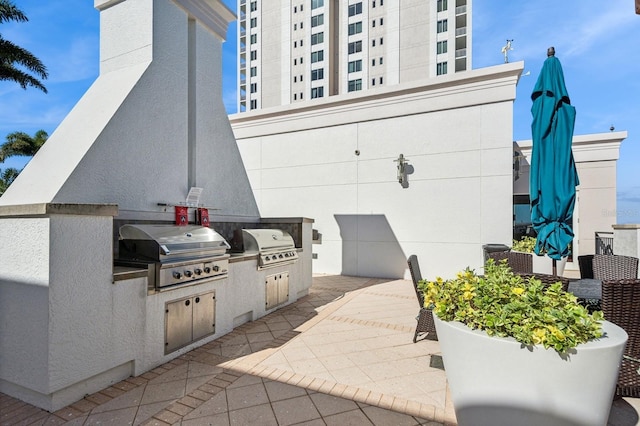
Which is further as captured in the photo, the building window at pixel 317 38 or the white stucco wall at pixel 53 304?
the building window at pixel 317 38

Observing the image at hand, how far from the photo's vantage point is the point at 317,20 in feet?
104

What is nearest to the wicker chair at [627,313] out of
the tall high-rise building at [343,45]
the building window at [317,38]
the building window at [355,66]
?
the tall high-rise building at [343,45]

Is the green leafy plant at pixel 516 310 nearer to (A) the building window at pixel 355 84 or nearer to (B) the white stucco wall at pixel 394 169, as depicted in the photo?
(B) the white stucco wall at pixel 394 169

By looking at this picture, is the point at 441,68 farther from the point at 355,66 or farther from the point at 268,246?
the point at 268,246

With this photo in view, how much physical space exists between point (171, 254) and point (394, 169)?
5933 mm

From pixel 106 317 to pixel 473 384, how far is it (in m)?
2.82

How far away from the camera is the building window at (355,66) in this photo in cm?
3088

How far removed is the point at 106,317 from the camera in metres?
2.66

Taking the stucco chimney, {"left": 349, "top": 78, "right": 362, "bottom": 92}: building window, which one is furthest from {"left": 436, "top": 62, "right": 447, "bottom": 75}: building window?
the stucco chimney

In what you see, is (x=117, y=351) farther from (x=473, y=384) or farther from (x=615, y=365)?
(x=615, y=365)

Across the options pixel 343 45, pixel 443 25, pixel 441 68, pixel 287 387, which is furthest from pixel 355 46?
pixel 287 387

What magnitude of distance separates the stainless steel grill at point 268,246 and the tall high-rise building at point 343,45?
2346 cm

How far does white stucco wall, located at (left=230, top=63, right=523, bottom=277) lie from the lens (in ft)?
22.6

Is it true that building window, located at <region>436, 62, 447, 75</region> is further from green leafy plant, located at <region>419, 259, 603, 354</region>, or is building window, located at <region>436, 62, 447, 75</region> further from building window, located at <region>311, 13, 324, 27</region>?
green leafy plant, located at <region>419, 259, 603, 354</region>
